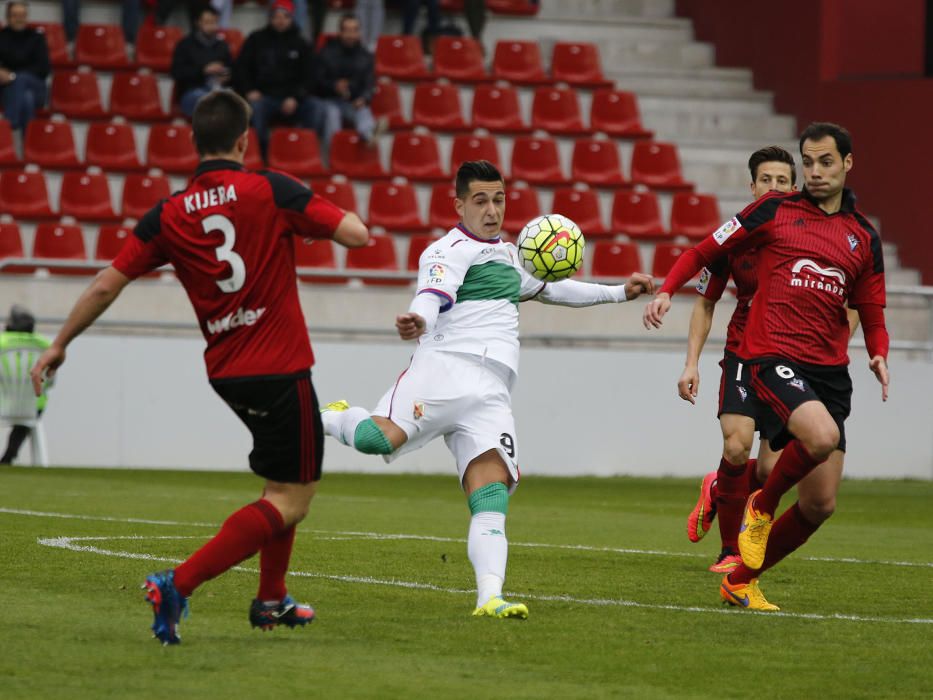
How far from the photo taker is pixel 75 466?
1571 cm

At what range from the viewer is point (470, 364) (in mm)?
6672

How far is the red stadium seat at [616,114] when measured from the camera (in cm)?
2050

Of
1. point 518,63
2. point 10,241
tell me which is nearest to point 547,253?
point 10,241

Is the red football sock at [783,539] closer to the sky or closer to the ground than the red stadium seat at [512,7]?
closer to the ground

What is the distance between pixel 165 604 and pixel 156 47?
603 inches

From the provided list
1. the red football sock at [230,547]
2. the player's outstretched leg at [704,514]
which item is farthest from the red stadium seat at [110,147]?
the red football sock at [230,547]

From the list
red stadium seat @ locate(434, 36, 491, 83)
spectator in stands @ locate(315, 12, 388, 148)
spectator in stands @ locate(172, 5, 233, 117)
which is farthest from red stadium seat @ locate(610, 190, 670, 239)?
spectator in stands @ locate(172, 5, 233, 117)

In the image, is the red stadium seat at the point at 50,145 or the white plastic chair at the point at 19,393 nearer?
the white plastic chair at the point at 19,393

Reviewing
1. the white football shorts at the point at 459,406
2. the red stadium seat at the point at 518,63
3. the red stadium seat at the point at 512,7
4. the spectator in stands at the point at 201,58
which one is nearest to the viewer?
the white football shorts at the point at 459,406

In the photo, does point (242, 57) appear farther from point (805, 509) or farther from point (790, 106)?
point (805, 509)

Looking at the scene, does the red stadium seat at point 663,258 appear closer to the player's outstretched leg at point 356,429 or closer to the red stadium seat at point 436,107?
the red stadium seat at point 436,107

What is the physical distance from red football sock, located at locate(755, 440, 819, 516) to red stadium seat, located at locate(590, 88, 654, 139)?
1389 centimetres

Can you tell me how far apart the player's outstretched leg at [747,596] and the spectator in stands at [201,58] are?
497 inches

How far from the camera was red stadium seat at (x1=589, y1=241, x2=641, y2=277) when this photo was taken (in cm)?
1788
